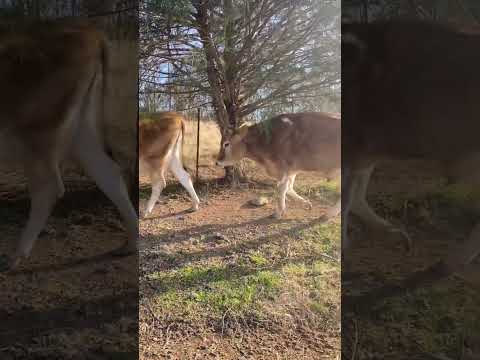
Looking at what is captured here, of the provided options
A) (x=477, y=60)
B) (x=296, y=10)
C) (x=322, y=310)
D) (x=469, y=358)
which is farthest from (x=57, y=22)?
(x=469, y=358)

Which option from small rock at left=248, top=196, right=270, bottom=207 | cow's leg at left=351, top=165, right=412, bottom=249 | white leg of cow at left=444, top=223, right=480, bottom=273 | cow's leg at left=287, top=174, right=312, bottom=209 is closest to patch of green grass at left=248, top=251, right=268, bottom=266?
small rock at left=248, top=196, right=270, bottom=207

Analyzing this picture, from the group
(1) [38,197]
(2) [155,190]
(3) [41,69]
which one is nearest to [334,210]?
(2) [155,190]

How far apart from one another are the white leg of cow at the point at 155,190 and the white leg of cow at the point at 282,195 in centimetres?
70

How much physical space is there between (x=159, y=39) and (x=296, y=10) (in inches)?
33.5

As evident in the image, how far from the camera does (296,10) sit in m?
2.51

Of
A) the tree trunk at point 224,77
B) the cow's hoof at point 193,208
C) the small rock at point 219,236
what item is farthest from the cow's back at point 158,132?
the small rock at point 219,236

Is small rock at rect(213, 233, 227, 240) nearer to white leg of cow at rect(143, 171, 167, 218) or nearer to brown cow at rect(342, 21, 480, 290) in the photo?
white leg of cow at rect(143, 171, 167, 218)

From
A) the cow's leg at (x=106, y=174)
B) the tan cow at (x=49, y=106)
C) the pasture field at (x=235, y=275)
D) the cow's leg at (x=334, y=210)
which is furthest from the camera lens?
the pasture field at (x=235, y=275)

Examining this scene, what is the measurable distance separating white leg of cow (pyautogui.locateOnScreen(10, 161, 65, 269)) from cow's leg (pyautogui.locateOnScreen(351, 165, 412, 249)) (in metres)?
1.52

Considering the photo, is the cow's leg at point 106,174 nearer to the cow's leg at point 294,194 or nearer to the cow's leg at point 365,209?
the cow's leg at point 294,194

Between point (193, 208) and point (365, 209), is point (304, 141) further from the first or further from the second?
point (193, 208)

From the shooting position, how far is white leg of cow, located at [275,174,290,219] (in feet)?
8.28

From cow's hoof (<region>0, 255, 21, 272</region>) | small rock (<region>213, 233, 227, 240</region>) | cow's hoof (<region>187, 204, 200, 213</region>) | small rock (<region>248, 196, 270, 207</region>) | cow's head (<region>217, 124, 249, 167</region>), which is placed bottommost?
cow's hoof (<region>0, 255, 21, 272</region>)

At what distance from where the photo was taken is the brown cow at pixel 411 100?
6.25ft
